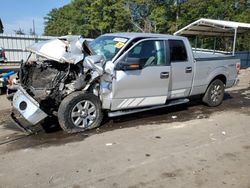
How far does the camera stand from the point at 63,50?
5.91m

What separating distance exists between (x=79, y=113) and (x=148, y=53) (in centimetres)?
198

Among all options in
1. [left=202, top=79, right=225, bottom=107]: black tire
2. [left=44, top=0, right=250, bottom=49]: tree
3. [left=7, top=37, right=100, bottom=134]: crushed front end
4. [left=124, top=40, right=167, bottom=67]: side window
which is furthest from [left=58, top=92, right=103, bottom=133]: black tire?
[left=44, top=0, right=250, bottom=49]: tree

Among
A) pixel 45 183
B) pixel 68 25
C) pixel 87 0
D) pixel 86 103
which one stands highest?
pixel 87 0

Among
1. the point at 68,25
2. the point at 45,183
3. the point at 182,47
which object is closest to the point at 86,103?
the point at 45,183

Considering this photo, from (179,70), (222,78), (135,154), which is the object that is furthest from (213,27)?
(135,154)

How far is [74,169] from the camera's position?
4.34m

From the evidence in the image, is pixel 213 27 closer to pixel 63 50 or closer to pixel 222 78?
pixel 222 78

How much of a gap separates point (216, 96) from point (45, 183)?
5.83m

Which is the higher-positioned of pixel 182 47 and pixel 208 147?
pixel 182 47

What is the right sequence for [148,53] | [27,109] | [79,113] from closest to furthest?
[27,109] < [79,113] < [148,53]

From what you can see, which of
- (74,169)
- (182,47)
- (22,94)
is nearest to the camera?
(74,169)

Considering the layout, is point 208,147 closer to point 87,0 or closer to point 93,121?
point 93,121

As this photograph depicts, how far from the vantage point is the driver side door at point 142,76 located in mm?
6062

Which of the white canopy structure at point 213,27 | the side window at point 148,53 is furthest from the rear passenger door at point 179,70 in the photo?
the white canopy structure at point 213,27
